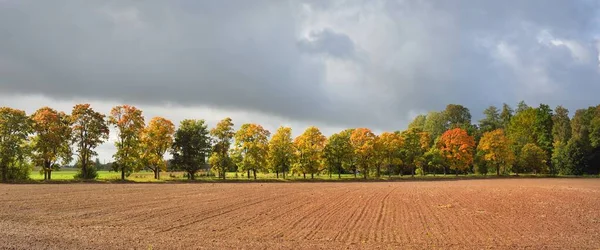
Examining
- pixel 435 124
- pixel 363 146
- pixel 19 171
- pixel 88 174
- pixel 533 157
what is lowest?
pixel 88 174

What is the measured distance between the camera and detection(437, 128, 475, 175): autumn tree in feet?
318

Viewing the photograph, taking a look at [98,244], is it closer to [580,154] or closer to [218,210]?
[218,210]

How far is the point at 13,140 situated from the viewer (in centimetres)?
6456

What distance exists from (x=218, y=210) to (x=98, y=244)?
35.8ft

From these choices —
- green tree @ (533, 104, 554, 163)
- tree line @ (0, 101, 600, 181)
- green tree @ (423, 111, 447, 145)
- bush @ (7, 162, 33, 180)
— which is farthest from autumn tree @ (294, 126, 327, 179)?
green tree @ (533, 104, 554, 163)

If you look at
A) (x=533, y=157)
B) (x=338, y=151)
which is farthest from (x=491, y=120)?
(x=338, y=151)

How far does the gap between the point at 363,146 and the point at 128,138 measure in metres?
47.9

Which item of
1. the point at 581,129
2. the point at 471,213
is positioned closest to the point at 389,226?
the point at 471,213

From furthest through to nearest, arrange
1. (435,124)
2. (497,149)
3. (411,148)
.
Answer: (435,124) → (411,148) → (497,149)

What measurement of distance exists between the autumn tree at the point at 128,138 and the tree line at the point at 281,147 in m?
0.17

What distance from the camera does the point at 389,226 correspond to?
774 inches

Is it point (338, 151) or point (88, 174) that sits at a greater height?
point (338, 151)

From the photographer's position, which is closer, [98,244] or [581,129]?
[98,244]

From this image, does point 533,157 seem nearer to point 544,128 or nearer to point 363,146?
point 544,128
